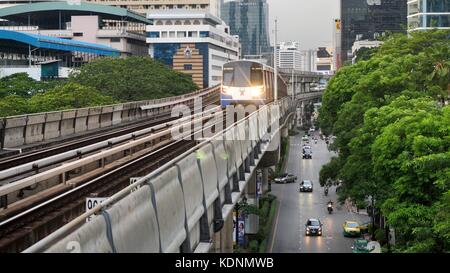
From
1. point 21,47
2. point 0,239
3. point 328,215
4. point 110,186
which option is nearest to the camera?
point 0,239

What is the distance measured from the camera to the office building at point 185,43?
355 ft

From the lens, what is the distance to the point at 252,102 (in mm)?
38000

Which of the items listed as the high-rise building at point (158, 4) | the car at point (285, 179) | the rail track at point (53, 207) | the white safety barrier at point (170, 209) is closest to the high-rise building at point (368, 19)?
the high-rise building at point (158, 4)

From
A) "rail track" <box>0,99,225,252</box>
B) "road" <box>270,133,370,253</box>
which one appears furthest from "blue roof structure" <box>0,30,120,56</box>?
"rail track" <box>0,99,225,252</box>

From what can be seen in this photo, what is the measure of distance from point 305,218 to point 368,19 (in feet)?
396

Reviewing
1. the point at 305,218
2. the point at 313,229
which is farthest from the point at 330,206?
the point at 313,229

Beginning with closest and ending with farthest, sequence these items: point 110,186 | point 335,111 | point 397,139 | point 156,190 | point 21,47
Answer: point 156,190, point 110,186, point 397,139, point 335,111, point 21,47

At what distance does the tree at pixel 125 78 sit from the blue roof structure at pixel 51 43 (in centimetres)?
1602

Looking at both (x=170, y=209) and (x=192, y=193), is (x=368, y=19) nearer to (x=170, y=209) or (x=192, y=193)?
(x=192, y=193)

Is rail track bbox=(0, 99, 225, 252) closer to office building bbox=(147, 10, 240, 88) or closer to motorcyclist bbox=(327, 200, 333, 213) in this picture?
motorcyclist bbox=(327, 200, 333, 213)

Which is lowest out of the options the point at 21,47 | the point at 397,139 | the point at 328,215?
the point at 328,215
